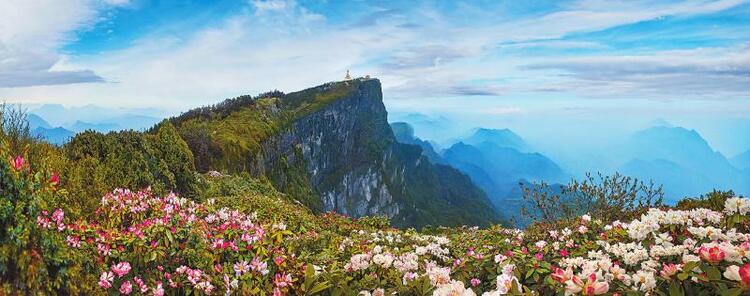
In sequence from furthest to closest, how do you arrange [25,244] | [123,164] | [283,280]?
1. [123,164]
2. [283,280]
3. [25,244]

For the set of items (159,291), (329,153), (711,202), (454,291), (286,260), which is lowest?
(329,153)

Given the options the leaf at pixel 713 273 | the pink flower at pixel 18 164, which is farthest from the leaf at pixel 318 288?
the leaf at pixel 713 273

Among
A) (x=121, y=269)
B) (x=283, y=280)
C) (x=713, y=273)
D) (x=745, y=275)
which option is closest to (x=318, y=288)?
(x=283, y=280)

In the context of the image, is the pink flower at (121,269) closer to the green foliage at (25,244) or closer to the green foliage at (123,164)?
the green foliage at (25,244)

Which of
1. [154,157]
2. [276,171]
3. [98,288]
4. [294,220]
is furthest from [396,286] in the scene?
[276,171]

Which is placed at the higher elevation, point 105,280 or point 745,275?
point 745,275

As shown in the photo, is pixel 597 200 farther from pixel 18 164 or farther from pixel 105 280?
pixel 18 164

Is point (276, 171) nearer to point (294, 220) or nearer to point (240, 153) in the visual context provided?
point (240, 153)
